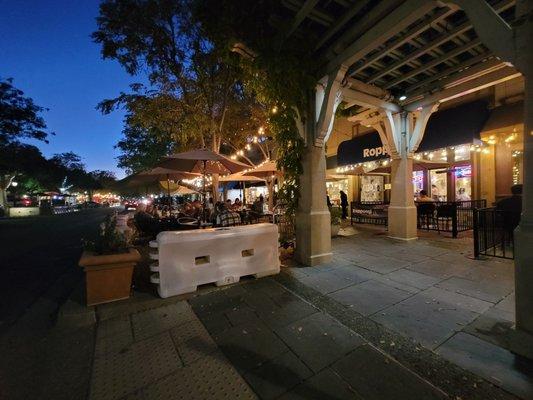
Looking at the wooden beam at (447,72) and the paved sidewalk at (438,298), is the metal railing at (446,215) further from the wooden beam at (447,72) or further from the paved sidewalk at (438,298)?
the wooden beam at (447,72)

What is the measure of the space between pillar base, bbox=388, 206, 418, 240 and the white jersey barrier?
503 centimetres

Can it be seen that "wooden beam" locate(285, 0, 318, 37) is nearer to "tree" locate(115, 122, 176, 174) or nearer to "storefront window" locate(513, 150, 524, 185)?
"storefront window" locate(513, 150, 524, 185)

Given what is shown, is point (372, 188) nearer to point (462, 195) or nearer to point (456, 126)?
point (462, 195)

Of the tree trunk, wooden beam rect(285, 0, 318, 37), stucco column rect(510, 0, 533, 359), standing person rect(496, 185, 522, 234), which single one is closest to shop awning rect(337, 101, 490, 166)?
standing person rect(496, 185, 522, 234)

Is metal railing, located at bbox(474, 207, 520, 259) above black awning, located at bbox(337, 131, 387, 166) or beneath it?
beneath

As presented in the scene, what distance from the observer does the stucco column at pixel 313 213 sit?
A: 582cm

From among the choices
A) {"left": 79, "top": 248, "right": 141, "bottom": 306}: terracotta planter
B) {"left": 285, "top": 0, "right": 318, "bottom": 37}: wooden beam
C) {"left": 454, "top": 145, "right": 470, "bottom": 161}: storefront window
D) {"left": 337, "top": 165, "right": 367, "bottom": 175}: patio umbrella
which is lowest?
{"left": 79, "top": 248, "right": 141, "bottom": 306}: terracotta planter

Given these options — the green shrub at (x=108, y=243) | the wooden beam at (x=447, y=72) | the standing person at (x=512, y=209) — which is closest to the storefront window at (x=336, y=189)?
the wooden beam at (x=447, y=72)

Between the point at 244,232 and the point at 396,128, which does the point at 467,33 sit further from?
the point at 244,232

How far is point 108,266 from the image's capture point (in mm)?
4062

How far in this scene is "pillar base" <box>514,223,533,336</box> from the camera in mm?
2703

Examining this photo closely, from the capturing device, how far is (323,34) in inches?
210

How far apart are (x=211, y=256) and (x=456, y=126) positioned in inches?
398

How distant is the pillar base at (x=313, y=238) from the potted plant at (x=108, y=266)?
3531mm
